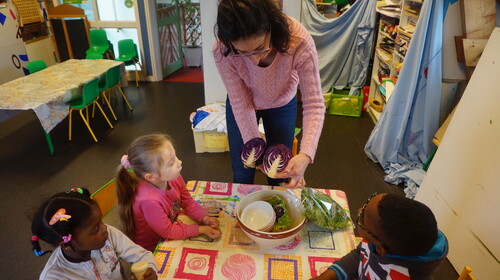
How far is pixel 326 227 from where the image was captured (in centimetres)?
112

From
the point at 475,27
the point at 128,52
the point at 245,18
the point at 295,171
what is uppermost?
the point at 245,18

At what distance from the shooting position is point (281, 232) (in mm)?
985

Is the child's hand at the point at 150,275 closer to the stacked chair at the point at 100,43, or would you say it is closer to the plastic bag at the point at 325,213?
the plastic bag at the point at 325,213

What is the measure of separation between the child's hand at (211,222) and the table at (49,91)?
241 centimetres

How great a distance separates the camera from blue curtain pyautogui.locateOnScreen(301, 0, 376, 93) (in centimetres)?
397

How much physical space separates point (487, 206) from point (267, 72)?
1.33m

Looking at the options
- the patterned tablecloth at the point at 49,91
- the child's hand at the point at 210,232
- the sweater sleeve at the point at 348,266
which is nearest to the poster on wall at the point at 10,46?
the patterned tablecloth at the point at 49,91

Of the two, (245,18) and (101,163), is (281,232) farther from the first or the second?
(101,163)

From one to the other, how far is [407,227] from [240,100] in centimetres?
85

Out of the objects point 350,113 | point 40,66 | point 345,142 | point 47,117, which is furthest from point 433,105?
point 40,66

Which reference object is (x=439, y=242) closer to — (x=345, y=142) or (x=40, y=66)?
(x=345, y=142)

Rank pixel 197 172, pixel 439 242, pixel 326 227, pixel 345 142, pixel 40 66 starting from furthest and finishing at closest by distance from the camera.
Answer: pixel 40 66, pixel 345 142, pixel 197 172, pixel 326 227, pixel 439 242

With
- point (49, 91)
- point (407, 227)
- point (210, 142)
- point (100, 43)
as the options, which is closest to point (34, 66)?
point (49, 91)

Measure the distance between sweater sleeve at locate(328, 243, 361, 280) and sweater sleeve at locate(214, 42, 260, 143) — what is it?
639 mm
